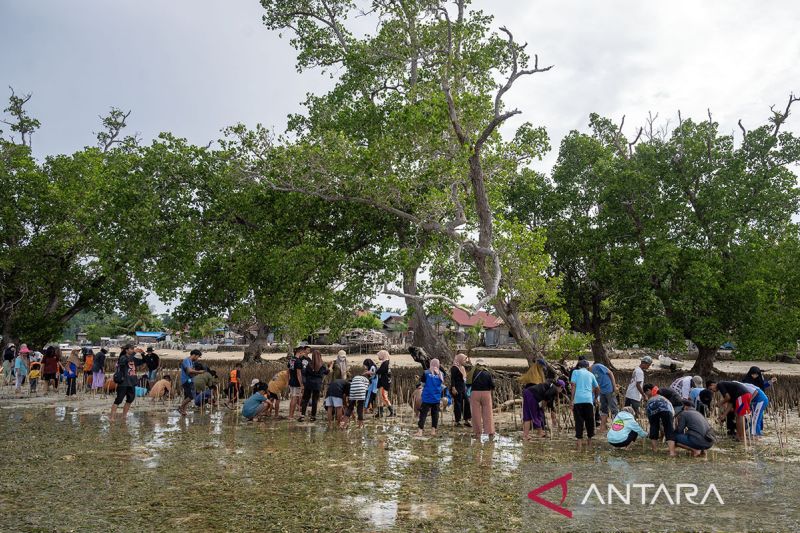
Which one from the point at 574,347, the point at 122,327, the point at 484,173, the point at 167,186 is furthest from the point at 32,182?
the point at 122,327

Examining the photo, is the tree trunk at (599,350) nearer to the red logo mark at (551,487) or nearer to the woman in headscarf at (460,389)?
the woman in headscarf at (460,389)

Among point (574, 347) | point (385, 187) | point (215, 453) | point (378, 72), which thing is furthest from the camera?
point (378, 72)

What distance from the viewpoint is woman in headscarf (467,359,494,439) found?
1105 cm

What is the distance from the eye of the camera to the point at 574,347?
1659 cm

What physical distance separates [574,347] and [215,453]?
11.1 m

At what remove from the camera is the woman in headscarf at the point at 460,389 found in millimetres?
12438

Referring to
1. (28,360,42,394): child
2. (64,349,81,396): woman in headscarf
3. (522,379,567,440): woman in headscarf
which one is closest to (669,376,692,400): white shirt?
(522,379,567,440): woman in headscarf

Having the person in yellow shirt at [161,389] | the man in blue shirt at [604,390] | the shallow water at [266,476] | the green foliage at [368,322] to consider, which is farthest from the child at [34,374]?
the green foliage at [368,322]

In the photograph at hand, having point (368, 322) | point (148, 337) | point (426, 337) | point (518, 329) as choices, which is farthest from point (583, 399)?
point (148, 337)

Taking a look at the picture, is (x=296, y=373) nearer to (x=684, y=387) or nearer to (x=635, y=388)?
(x=635, y=388)

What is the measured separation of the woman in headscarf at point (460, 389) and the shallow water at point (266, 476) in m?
0.89

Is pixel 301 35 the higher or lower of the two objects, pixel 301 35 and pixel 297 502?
the higher

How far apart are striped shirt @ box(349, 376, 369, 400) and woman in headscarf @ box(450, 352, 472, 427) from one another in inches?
78.9

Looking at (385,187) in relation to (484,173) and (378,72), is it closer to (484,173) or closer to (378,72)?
(484,173)
